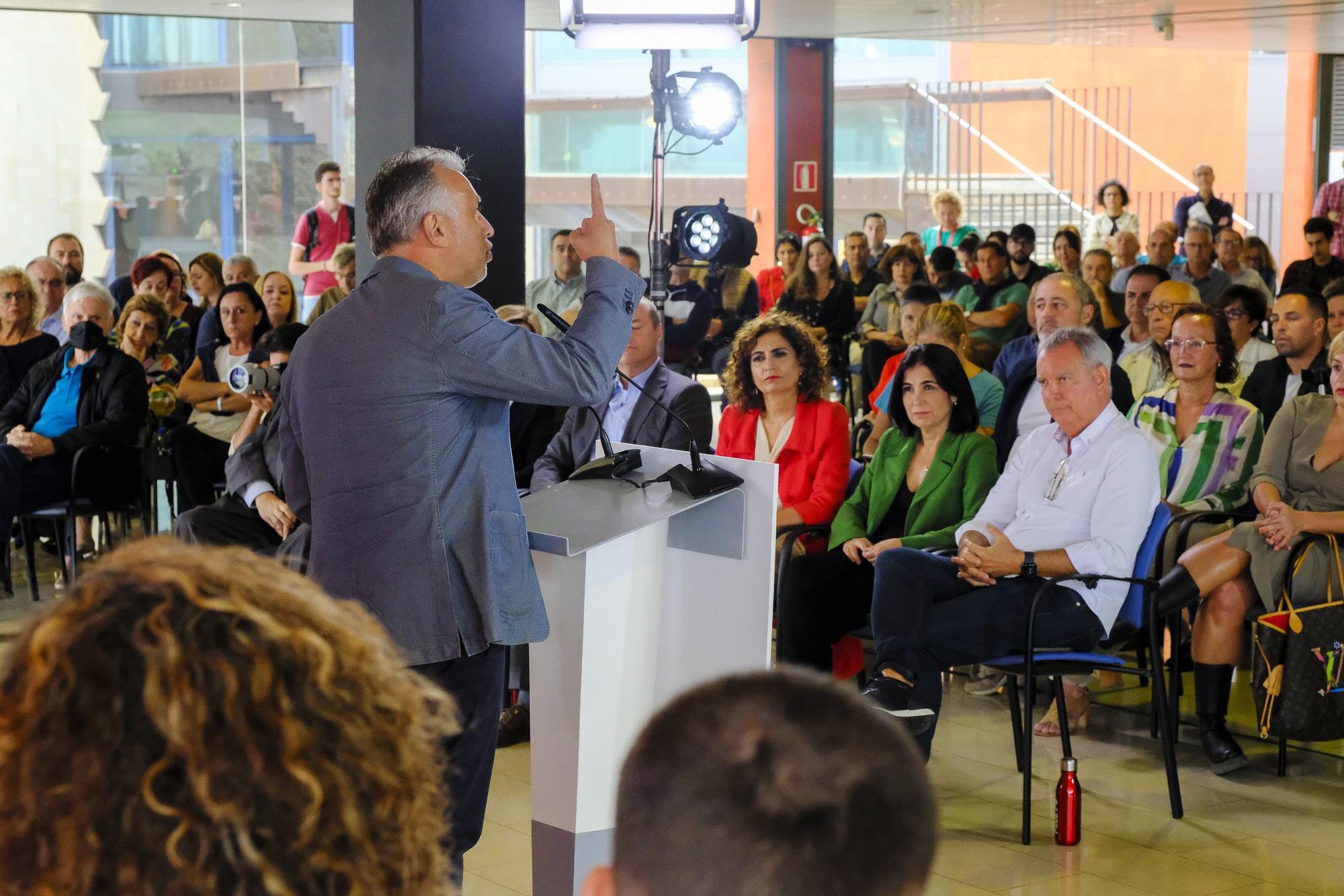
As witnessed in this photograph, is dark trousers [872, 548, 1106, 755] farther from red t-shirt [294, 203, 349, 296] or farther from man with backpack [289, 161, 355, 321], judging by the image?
red t-shirt [294, 203, 349, 296]

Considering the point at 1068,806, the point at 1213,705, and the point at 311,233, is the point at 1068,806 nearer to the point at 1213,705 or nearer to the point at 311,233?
the point at 1213,705

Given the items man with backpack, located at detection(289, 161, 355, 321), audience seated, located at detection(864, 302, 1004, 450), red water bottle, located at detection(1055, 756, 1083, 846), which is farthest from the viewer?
man with backpack, located at detection(289, 161, 355, 321)

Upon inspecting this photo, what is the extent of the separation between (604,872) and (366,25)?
355cm

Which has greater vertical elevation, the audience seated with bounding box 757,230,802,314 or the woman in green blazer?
the audience seated with bounding box 757,230,802,314

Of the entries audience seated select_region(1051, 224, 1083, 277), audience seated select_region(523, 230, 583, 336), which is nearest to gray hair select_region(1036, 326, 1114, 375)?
audience seated select_region(523, 230, 583, 336)

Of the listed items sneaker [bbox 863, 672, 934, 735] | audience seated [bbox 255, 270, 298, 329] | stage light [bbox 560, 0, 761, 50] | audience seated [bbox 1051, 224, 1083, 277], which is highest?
stage light [bbox 560, 0, 761, 50]

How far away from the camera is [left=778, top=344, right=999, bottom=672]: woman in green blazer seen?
13.1ft

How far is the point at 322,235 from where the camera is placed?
29.7 feet

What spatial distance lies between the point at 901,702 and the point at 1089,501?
0.69m

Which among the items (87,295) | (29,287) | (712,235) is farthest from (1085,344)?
(29,287)

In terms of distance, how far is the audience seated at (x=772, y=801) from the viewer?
0.74 m

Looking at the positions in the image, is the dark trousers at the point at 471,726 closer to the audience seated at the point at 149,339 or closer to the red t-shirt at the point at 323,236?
the audience seated at the point at 149,339

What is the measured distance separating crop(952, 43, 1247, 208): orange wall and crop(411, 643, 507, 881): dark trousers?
13.8 m

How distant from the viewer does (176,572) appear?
708 millimetres
